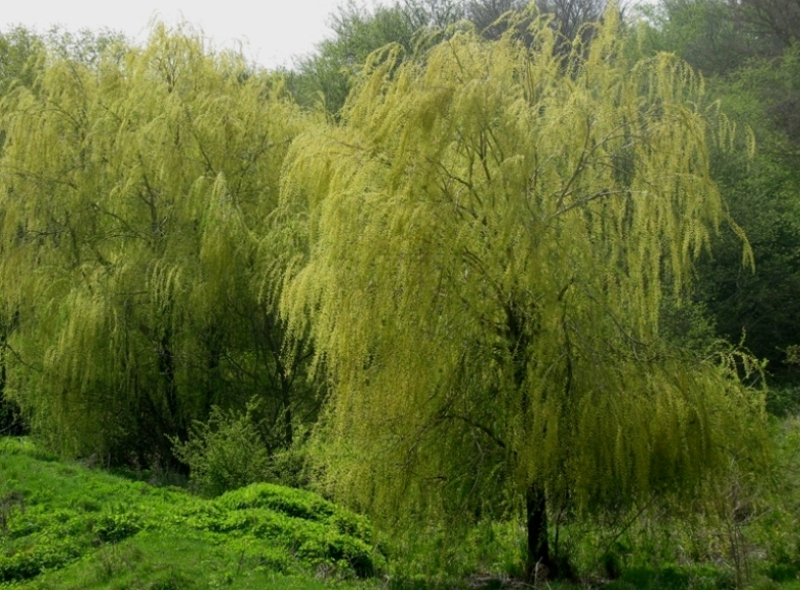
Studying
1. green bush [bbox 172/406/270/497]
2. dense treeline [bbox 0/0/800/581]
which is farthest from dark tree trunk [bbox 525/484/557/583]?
green bush [bbox 172/406/270/497]

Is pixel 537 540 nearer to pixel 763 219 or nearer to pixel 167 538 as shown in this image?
pixel 167 538

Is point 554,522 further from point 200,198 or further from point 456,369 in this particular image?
point 200,198

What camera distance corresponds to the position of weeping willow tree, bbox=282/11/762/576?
8875mm

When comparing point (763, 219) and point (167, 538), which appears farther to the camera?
point (763, 219)

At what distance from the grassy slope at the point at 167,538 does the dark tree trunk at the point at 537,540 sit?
1844mm

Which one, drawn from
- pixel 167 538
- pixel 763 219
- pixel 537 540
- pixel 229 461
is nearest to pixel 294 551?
pixel 167 538

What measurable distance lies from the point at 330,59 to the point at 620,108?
84.8 ft

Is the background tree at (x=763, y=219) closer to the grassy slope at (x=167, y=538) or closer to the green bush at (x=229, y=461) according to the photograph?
the green bush at (x=229, y=461)

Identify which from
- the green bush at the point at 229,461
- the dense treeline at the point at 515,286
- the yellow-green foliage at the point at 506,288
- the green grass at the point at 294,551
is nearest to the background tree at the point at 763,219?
the green grass at the point at 294,551

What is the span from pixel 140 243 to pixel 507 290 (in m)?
8.64

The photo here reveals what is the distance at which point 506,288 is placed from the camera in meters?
8.91

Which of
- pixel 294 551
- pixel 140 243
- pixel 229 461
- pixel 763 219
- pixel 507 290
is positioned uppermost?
pixel 763 219

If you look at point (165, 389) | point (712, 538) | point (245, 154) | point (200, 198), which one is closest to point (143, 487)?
point (165, 389)

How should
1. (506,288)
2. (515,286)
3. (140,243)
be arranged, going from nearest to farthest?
(506,288) → (515,286) → (140,243)
